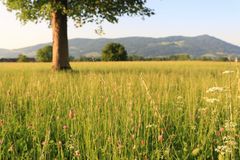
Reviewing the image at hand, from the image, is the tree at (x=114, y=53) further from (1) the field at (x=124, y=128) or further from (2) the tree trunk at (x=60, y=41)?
(1) the field at (x=124, y=128)

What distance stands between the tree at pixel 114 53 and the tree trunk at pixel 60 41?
7333 cm

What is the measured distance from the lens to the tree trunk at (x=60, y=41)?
2489 centimetres

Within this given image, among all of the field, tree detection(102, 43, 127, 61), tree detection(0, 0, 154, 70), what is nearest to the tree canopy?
tree detection(0, 0, 154, 70)

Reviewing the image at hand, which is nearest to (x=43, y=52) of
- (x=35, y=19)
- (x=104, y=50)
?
(x=104, y=50)

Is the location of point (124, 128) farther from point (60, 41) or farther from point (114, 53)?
point (114, 53)

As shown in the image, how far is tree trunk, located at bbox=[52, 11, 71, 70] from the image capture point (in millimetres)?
24891

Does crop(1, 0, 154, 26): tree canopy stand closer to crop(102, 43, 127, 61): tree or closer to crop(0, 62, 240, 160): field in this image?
crop(0, 62, 240, 160): field

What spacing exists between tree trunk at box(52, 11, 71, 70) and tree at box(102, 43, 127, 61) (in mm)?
73326

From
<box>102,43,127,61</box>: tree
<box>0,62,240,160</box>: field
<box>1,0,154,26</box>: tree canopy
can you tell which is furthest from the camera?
<box>102,43,127,61</box>: tree

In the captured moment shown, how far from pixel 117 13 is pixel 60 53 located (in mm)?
4500

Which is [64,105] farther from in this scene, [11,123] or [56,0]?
[56,0]

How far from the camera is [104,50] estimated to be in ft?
336

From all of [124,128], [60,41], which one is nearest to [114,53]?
[60,41]

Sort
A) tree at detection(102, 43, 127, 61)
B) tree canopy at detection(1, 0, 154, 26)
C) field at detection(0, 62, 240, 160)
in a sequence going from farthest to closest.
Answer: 1. tree at detection(102, 43, 127, 61)
2. tree canopy at detection(1, 0, 154, 26)
3. field at detection(0, 62, 240, 160)
